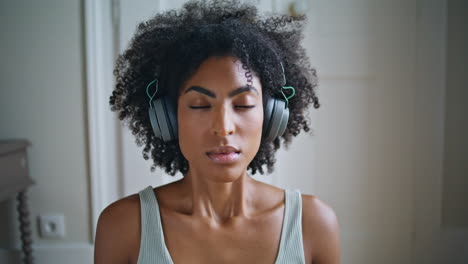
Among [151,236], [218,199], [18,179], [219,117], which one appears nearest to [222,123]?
[219,117]

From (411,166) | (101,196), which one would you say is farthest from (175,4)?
(411,166)

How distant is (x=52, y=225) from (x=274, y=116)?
1511mm

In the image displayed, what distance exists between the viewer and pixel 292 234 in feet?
3.11

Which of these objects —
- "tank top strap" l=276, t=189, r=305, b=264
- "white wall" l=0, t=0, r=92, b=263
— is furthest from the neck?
"white wall" l=0, t=0, r=92, b=263

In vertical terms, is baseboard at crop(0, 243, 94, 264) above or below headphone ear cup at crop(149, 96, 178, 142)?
below

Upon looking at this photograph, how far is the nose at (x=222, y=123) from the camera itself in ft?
2.59

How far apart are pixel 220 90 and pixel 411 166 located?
144cm

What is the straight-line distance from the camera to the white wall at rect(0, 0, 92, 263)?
172 centimetres

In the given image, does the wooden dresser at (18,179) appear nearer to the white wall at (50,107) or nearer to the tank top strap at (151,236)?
the white wall at (50,107)

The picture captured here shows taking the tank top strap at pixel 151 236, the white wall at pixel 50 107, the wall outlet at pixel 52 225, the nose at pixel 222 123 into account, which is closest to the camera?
the nose at pixel 222 123

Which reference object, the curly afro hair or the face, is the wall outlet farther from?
the face

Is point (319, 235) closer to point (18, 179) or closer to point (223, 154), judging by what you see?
point (223, 154)

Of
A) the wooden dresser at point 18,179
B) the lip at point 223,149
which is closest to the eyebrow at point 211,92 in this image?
the lip at point 223,149

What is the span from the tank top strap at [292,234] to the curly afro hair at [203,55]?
0.20m
